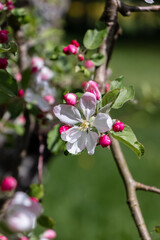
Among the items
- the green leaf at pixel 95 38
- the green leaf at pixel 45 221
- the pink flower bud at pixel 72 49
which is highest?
the green leaf at pixel 95 38

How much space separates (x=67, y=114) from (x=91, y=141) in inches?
3.1

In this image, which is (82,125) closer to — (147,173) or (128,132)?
(128,132)

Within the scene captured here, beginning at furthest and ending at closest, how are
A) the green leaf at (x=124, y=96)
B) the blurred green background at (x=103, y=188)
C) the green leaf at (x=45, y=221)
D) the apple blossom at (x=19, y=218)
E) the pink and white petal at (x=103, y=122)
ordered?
the blurred green background at (x=103, y=188) < the green leaf at (x=45, y=221) < the green leaf at (x=124, y=96) < the pink and white petal at (x=103, y=122) < the apple blossom at (x=19, y=218)

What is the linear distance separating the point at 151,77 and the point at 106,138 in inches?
311

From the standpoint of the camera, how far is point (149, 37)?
15.3m

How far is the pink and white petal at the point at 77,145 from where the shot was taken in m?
0.81

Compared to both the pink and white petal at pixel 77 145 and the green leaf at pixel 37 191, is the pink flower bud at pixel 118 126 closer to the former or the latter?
the pink and white petal at pixel 77 145

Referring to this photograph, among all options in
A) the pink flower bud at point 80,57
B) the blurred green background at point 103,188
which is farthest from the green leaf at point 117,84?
the blurred green background at point 103,188

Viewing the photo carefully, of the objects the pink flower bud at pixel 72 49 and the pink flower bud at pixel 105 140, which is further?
the pink flower bud at pixel 72 49

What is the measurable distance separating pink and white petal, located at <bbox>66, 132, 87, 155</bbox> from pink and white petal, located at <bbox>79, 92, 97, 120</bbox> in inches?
1.9

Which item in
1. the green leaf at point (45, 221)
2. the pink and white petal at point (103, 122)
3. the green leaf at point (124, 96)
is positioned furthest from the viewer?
the green leaf at point (45, 221)

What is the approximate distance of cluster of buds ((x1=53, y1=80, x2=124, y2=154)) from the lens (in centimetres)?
80

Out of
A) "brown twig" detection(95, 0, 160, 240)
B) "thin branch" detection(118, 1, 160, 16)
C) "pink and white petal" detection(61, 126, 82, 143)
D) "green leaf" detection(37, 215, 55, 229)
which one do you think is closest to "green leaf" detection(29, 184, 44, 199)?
"green leaf" detection(37, 215, 55, 229)

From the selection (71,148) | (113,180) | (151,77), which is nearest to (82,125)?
(71,148)
